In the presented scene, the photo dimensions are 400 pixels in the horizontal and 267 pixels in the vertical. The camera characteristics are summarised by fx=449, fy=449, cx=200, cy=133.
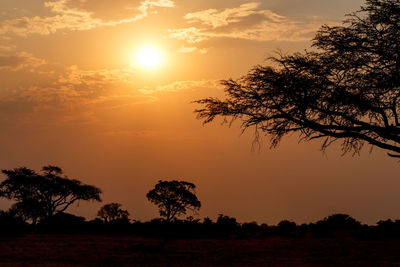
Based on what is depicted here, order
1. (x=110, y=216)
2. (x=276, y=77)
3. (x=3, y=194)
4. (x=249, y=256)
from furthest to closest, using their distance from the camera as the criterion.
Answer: (x=110, y=216) → (x=3, y=194) → (x=249, y=256) → (x=276, y=77)

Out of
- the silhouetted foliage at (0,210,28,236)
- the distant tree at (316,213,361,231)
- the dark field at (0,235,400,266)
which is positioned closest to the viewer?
the dark field at (0,235,400,266)

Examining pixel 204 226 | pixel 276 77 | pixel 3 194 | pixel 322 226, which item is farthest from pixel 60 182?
pixel 276 77

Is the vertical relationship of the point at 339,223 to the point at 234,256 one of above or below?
above

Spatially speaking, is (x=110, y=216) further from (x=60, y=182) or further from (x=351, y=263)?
(x=351, y=263)

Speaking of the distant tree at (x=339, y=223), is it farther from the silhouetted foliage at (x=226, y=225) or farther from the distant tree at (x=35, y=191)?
the distant tree at (x=35, y=191)

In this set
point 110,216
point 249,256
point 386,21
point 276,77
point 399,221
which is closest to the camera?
point 386,21

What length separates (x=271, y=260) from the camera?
746 inches

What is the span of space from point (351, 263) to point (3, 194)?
49.2m

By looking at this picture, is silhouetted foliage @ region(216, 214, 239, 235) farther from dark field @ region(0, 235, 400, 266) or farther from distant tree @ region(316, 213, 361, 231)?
dark field @ region(0, 235, 400, 266)

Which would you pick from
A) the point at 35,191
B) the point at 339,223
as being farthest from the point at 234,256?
the point at 35,191

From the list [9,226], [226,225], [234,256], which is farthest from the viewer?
[226,225]

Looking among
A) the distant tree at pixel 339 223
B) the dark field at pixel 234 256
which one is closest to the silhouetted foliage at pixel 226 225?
the distant tree at pixel 339 223

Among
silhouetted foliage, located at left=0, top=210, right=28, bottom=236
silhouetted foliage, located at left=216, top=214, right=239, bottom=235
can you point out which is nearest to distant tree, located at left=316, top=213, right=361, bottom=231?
silhouetted foliage, located at left=216, top=214, right=239, bottom=235

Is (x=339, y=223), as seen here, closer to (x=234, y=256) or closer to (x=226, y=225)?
(x=226, y=225)
